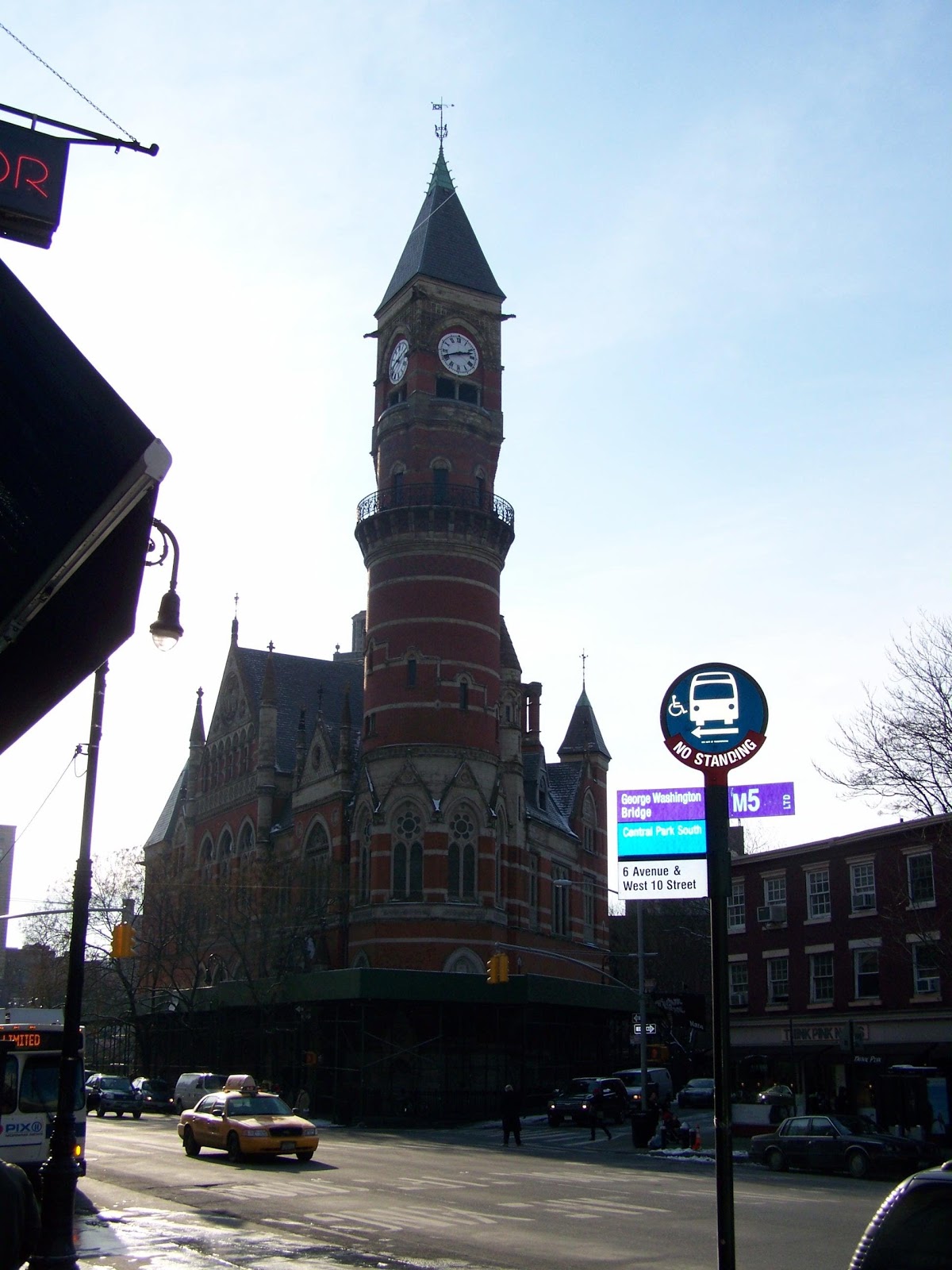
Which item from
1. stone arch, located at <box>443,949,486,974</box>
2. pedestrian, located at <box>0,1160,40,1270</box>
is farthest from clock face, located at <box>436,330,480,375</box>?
pedestrian, located at <box>0,1160,40,1270</box>

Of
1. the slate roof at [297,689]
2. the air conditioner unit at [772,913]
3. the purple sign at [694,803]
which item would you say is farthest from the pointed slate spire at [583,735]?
the purple sign at [694,803]

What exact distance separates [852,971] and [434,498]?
83.9 feet

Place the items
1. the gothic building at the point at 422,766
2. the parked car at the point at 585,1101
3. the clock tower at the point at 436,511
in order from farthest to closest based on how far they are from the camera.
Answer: the clock tower at the point at 436,511 → the gothic building at the point at 422,766 → the parked car at the point at 585,1101

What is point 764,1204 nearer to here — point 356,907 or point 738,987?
point 738,987

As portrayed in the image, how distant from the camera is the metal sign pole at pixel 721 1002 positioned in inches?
251

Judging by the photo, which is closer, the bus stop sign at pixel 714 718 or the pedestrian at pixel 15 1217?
the pedestrian at pixel 15 1217

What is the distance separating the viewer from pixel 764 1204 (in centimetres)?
2097

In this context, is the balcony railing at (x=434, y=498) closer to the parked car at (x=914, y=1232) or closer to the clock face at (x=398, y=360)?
the clock face at (x=398, y=360)

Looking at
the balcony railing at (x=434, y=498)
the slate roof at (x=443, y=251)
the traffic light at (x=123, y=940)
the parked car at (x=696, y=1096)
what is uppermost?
the slate roof at (x=443, y=251)

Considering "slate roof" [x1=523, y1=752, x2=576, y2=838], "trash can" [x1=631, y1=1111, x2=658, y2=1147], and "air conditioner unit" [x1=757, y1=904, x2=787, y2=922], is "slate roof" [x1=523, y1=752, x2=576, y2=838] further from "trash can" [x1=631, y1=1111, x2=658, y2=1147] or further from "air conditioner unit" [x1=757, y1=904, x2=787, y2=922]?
"trash can" [x1=631, y1=1111, x2=658, y2=1147]

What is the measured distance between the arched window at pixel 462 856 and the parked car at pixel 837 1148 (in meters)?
21.7

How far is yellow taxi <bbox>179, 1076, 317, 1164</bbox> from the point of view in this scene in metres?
27.4

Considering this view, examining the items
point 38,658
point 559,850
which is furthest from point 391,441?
point 38,658

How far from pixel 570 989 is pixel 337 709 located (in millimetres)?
23404
